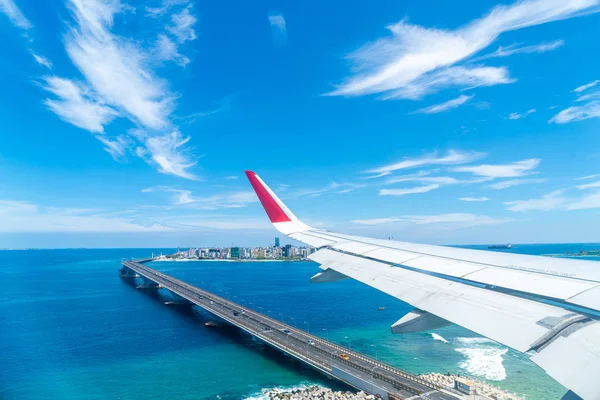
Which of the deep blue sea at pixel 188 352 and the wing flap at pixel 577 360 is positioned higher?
the wing flap at pixel 577 360

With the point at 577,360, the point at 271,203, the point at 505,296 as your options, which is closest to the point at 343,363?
the point at 271,203

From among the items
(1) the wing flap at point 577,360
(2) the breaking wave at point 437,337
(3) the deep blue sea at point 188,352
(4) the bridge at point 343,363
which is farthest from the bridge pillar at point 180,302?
(1) the wing flap at point 577,360

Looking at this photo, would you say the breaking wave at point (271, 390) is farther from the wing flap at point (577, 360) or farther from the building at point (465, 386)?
the wing flap at point (577, 360)

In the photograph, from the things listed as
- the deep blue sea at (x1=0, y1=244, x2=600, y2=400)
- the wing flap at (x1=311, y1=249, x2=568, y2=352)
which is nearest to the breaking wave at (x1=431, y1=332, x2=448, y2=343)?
the deep blue sea at (x1=0, y1=244, x2=600, y2=400)

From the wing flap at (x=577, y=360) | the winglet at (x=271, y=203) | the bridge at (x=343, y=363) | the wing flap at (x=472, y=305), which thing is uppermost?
the winglet at (x=271, y=203)

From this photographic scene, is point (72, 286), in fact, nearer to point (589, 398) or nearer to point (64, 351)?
point (64, 351)

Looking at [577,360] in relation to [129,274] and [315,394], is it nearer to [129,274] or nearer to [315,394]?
[315,394]
